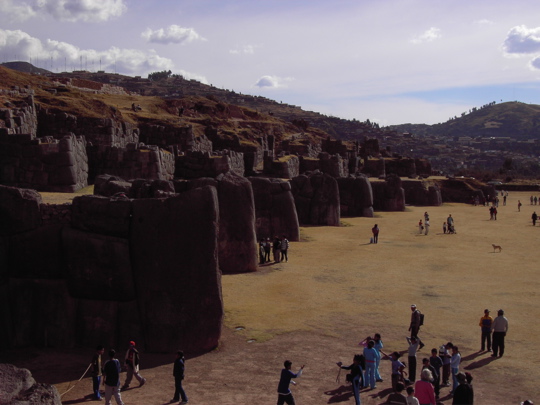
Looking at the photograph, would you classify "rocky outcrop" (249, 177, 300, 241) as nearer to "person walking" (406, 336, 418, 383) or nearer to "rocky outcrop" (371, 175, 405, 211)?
"person walking" (406, 336, 418, 383)

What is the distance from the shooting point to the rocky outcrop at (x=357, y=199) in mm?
47344

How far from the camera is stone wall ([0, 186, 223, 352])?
14.4 metres

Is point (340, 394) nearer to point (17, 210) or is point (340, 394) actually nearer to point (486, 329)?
point (486, 329)

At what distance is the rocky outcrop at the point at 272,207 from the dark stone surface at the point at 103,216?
16562 mm

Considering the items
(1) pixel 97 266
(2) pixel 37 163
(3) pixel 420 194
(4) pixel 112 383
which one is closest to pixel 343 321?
(1) pixel 97 266

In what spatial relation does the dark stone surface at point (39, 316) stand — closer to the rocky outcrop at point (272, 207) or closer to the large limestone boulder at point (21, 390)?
the large limestone boulder at point (21, 390)

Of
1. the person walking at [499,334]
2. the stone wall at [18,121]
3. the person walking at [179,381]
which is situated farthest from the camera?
the stone wall at [18,121]

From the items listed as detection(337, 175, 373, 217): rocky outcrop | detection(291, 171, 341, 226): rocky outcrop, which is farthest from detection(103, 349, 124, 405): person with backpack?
detection(337, 175, 373, 217): rocky outcrop

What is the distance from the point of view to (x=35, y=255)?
14516 mm

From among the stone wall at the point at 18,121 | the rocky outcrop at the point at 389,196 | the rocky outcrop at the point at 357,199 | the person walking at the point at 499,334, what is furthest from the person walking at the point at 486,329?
the rocky outcrop at the point at 389,196

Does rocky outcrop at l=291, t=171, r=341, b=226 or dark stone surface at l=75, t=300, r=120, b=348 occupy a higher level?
rocky outcrop at l=291, t=171, r=341, b=226

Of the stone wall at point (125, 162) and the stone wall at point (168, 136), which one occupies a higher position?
the stone wall at point (168, 136)

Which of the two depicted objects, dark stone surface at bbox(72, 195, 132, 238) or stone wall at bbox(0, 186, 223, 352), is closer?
stone wall at bbox(0, 186, 223, 352)

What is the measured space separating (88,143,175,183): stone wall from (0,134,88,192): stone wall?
5.17m
